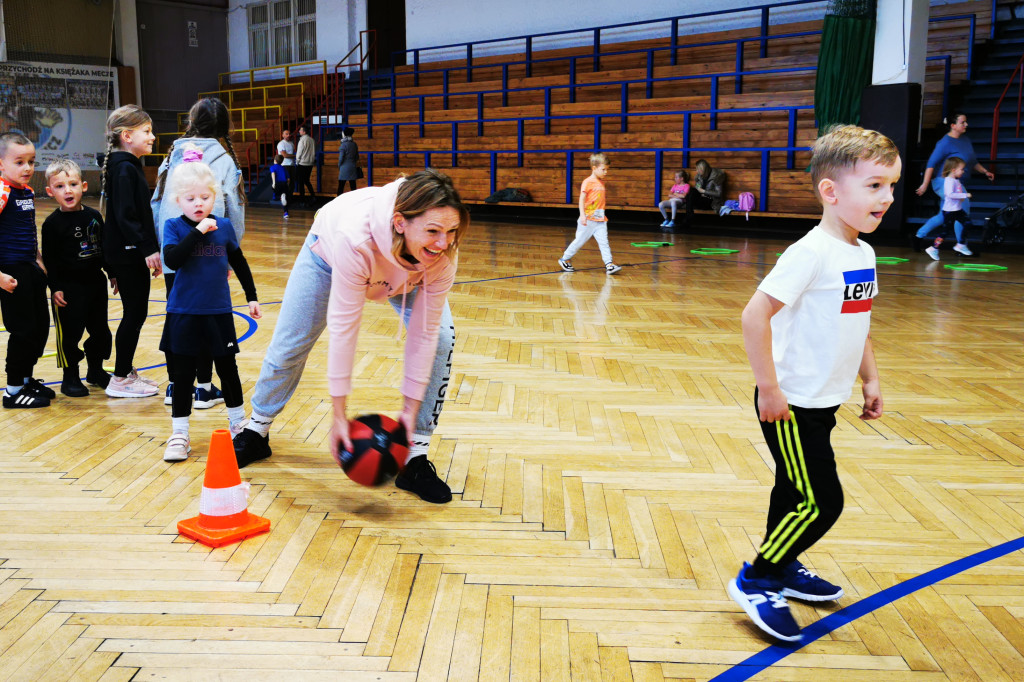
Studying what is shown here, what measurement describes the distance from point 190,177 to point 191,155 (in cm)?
51

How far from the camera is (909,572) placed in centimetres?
247

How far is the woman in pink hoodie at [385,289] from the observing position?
7.41ft

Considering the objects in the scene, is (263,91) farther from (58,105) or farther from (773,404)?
(773,404)

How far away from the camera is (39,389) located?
4133 mm

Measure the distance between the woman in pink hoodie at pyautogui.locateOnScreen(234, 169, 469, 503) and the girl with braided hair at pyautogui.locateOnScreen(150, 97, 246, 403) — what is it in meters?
0.99

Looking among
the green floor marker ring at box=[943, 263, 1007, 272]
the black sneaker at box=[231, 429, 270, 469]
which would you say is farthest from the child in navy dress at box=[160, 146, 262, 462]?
the green floor marker ring at box=[943, 263, 1007, 272]

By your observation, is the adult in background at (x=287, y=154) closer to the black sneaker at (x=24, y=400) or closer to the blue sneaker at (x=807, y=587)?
the black sneaker at (x=24, y=400)

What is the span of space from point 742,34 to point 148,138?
42.4ft

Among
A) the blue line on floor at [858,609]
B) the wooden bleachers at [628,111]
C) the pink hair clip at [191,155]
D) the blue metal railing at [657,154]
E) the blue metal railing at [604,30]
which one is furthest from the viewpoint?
the blue metal railing at [604,30]

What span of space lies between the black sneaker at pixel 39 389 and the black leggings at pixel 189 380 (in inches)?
42.6

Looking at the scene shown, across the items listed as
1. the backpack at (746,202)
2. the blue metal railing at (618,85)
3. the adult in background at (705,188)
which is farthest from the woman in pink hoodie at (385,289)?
the blue metal railing at (618,85)

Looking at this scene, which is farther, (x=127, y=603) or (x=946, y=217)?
(x=946, y=217)

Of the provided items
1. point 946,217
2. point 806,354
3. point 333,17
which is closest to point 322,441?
point 806,354

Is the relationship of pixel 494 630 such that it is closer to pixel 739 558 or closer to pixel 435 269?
pixel 739 558
